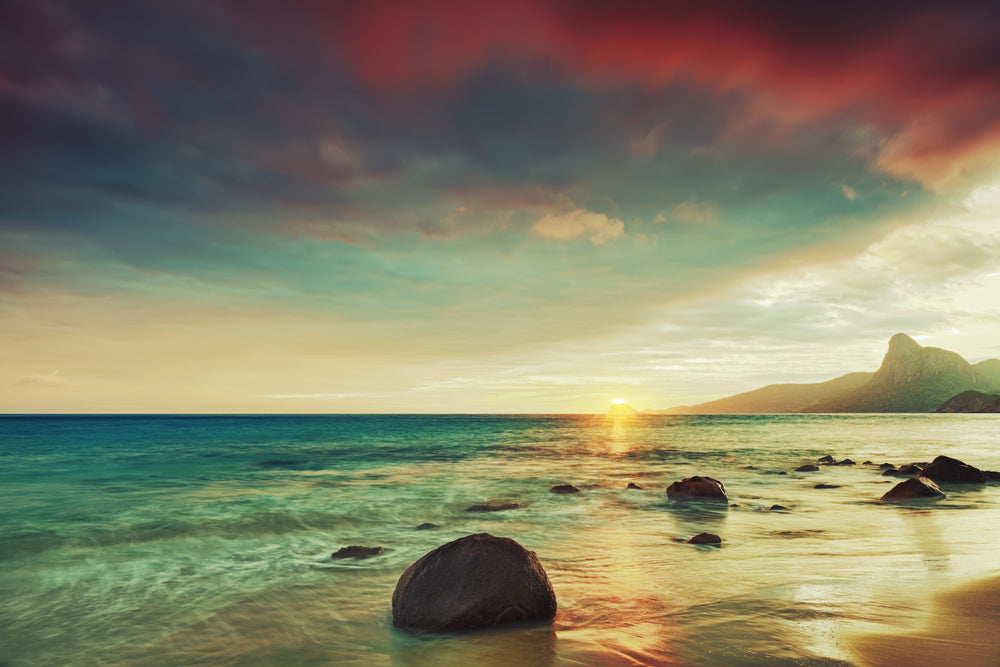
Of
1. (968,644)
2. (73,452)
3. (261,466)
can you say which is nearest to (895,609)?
(968,644)

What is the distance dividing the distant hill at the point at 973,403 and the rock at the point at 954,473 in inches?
6558

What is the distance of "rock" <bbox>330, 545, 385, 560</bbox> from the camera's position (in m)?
10.6

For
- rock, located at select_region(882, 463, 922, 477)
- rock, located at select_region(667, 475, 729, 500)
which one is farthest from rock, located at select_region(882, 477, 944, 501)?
rock, located at select_region(882, 463, 922, 477)

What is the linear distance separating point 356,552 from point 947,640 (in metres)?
9.39

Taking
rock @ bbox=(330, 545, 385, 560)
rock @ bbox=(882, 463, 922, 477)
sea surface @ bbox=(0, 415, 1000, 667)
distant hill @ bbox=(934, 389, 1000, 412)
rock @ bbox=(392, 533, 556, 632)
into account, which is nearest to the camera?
sea surface @ bbox=(0, 415, 1000, 667)

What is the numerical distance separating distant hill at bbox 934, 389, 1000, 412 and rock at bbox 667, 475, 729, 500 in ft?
575

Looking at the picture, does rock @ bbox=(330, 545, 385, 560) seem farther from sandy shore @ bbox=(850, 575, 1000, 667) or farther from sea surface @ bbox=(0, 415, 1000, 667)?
sandy shore @ bbox=(850, 575, 1000, 667)

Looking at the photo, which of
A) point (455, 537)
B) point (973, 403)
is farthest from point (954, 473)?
point (973, 403)

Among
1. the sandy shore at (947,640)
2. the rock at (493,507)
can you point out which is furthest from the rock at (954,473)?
the sandy shore at (947,640)

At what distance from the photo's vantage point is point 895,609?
6.25 m

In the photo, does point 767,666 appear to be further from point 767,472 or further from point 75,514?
point 767,472

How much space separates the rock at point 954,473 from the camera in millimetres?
18375

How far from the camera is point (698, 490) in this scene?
16.3 metres

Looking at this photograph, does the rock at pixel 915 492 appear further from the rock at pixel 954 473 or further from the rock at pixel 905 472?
the rock at pixel 905 472
